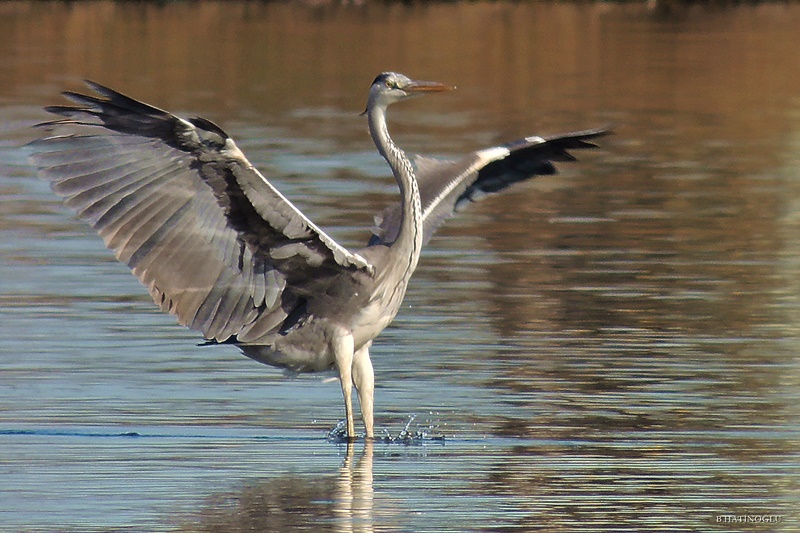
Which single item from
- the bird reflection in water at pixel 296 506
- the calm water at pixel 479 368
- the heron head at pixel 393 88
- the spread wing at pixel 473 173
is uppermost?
the heron head at pixel 393 88

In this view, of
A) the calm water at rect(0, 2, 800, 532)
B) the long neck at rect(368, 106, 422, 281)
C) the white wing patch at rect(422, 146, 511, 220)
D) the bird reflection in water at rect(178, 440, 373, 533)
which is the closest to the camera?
the bird reflection in water at rect(178, 440, 373, 533)

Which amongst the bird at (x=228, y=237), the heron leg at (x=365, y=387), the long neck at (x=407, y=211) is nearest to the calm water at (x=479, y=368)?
the heron leg at (x=365, y=387)

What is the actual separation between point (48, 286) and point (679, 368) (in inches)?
203

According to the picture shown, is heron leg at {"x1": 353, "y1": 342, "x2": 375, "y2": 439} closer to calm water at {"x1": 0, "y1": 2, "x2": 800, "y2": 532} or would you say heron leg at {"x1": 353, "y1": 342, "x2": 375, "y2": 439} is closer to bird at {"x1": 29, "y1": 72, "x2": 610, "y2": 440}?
bird at {"x1": 29, "y1": 72, "x2": 610, "y2": 440}

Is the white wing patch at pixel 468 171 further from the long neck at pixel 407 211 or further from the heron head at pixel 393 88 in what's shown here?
the heron head at pixel 393 88

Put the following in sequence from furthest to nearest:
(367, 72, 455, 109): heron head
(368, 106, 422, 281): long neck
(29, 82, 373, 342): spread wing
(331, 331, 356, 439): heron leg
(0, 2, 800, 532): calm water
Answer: (367, 72, 455, 109): heron head → (368, 106, 422, 281): long neck → (331, 331, 356, 439): heron leg → (29, 82, 373, 342): spread wing → (0, 2, 800, 532): calm water

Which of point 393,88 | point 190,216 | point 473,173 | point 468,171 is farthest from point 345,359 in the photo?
point 473,173

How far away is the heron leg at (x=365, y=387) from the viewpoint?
10844 mm

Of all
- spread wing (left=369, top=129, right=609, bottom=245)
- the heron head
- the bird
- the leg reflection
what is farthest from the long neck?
the leg reflection

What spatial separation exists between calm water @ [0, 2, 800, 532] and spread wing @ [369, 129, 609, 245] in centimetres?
93

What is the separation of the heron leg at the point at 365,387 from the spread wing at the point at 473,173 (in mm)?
947

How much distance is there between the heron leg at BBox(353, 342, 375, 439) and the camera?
1084cm

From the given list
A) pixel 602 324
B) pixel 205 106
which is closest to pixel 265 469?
pixel 602 324

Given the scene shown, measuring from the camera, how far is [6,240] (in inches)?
693
